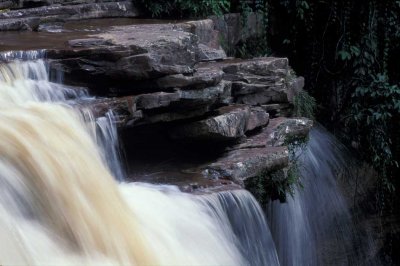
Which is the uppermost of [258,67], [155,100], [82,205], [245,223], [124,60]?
[124,60]

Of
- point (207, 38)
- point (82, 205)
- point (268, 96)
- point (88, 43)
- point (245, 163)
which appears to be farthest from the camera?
point (207, 38)

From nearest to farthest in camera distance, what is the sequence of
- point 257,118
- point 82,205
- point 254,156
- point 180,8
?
point 82,205 < point 254,156 < point 257,118 < point 180,8

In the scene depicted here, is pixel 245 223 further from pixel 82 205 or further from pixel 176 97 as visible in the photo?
pixel 82 205

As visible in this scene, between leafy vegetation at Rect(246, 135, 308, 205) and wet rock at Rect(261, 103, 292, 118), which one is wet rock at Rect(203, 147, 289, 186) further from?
wet rock at Rect(261, 103, 292, 118)

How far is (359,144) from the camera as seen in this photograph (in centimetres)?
858

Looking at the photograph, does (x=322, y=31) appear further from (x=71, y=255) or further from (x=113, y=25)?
(x=71, y=255)

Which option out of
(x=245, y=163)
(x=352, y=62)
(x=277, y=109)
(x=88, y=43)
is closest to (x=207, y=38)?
(x=277, y=109)

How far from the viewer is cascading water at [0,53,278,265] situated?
3.75 m

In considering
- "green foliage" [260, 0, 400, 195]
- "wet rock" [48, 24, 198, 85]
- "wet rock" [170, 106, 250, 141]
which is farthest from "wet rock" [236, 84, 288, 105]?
"green foliage" [260, 0, 400, 195]

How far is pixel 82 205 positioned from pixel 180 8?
14.1ft

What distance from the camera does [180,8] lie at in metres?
7.89

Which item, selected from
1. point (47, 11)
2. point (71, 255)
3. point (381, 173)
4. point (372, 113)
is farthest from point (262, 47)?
point (71, 255)

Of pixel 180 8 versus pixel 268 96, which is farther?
pixel 180 8

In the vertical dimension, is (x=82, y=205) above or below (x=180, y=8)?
below
